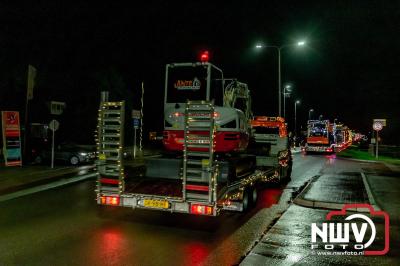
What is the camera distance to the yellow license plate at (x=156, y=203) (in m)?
8.51

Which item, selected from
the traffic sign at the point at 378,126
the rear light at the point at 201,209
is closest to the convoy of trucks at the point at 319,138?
the traffic sign at the point at 378,126

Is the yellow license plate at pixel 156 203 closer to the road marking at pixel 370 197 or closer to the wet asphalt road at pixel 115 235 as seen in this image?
the wet asphalt road at pixel 115 235

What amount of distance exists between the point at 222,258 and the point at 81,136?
113 feet

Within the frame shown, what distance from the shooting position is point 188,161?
825cm

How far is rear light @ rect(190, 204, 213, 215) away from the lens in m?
8.13

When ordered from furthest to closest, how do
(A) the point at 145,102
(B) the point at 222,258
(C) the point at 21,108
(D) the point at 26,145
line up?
(A) the point at 145,102
(C) the point at 21,108
(D) the point at 26,145
(B) the point at 222,258

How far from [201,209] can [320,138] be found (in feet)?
128

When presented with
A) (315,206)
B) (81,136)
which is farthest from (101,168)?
(81,136)

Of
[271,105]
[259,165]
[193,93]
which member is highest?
[271,105]

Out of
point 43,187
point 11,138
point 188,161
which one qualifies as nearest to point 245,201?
point 188,161

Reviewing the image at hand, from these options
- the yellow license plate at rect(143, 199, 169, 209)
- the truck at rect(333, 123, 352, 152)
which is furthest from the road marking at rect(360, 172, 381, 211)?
the truck at rect(333, 123, 352, 152)

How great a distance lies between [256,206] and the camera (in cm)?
1202

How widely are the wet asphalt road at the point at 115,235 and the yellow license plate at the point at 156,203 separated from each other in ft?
1.73

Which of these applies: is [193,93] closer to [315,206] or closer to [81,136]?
[315,206]
